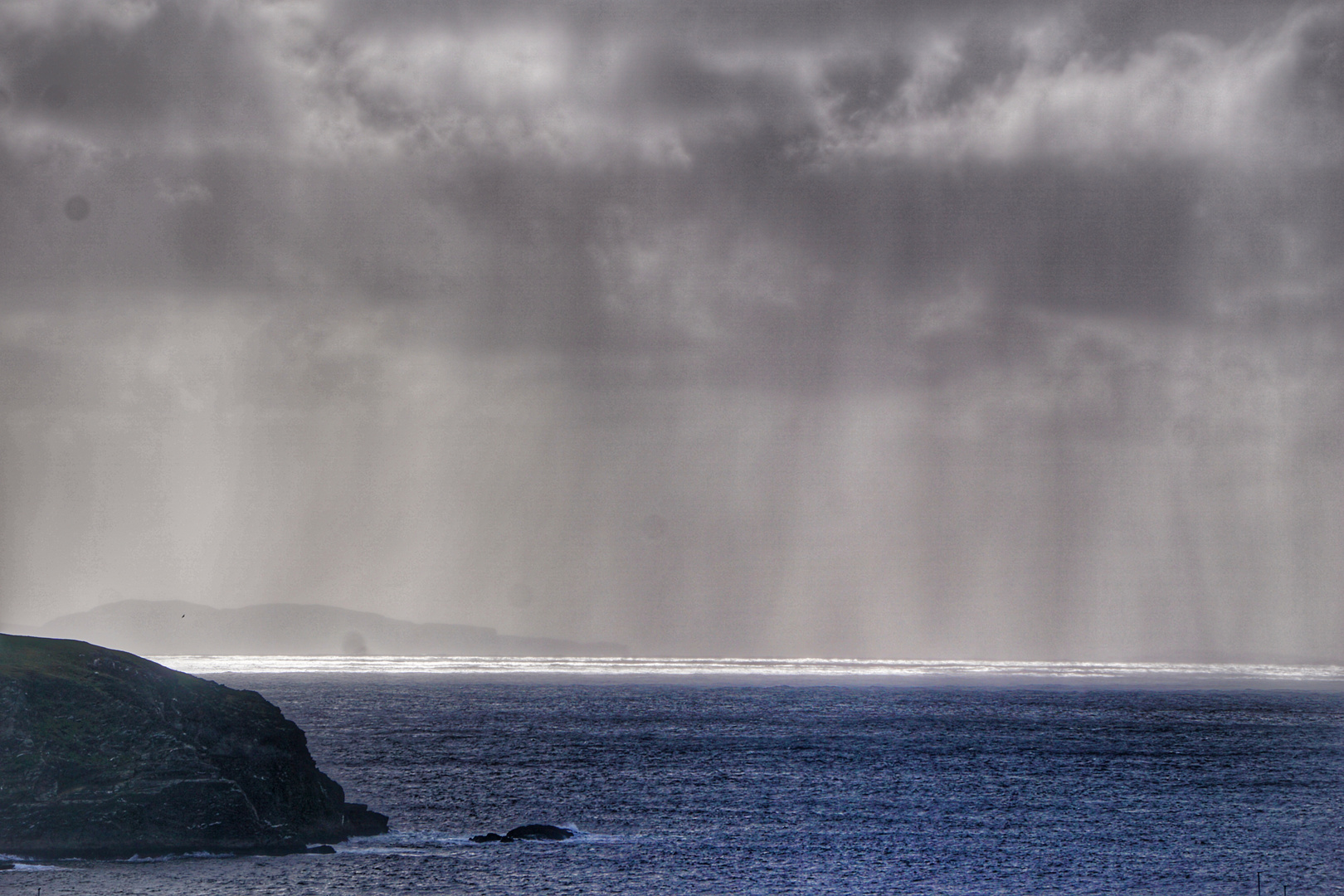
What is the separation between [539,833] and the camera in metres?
57.3

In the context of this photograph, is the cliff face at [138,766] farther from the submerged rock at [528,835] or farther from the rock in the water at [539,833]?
the rock in the water at [539,833]

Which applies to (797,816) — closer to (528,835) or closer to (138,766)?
(528,835)

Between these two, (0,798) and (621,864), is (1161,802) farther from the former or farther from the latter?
(0,798)

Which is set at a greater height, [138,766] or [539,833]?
[138,766]

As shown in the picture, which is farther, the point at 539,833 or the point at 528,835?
the point at 539,833

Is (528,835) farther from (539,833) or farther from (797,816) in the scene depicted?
(797,816)

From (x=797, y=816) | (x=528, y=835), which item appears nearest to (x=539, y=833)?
(x=528, y=835)

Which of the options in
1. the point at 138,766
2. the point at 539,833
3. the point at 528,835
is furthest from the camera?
the point at 539,833

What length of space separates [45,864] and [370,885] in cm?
1219

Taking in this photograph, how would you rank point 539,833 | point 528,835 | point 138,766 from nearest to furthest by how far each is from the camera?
point 138,766, point 528,835, point 539,833

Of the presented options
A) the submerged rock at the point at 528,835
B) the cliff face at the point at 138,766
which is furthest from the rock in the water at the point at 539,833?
the cliff face at the point at 138,766

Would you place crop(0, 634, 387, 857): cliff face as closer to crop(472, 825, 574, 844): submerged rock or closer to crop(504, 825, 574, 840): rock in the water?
crop(472, 825, 574, 844): submerged rock

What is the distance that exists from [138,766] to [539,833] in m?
19.2

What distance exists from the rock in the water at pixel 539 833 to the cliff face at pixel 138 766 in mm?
7174
